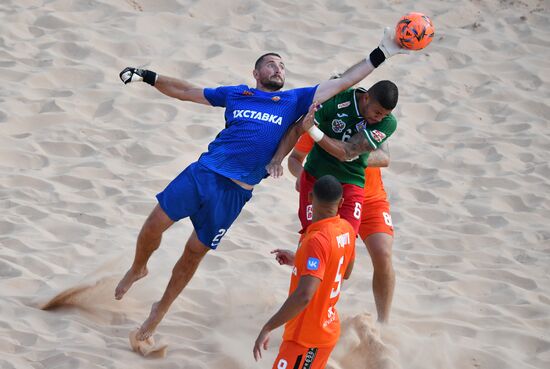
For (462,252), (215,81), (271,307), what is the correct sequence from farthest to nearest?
(215,81) → (462,252) → (271,307)

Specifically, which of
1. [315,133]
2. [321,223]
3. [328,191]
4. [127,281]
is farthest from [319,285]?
[127,281]

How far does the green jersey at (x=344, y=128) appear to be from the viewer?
5109 mm

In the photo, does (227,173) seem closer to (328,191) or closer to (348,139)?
(348,139)

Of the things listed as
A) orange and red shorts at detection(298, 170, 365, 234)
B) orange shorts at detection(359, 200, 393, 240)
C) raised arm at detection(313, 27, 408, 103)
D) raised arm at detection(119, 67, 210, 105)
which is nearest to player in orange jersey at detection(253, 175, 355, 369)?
orange and red shorts at detection(298, 170, 365, 234)

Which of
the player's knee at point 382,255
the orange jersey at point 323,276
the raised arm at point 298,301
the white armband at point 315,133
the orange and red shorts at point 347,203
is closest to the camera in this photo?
the raised arm at point 298,301

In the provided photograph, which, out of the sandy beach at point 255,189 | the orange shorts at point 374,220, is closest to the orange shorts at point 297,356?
the sandy beach at point 255,189

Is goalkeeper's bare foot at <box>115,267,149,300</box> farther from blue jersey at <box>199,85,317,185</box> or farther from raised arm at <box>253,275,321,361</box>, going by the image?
raised arm at <box>253,275,321,361</box>

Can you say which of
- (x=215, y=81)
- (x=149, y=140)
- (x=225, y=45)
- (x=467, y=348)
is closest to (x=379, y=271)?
(x=467, y=348)

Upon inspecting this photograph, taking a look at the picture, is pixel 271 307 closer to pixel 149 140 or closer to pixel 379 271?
pixel 379 271

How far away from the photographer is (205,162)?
196 inches

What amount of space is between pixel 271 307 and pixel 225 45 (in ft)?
13.9

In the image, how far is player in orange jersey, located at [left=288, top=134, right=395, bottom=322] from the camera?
5.39m

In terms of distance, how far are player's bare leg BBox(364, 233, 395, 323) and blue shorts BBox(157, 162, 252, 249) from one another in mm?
996

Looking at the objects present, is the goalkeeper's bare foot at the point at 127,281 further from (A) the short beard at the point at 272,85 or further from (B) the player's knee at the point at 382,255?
(B) the player's knee at the point at 382,255
